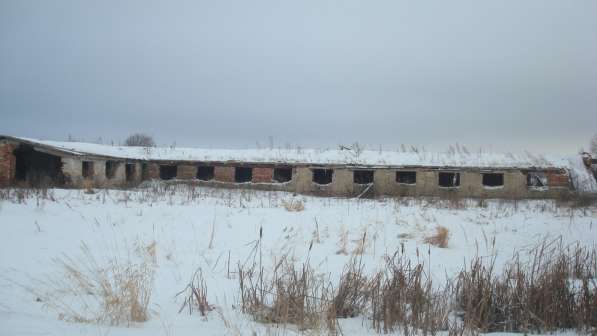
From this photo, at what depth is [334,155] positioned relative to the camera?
23.5 meters

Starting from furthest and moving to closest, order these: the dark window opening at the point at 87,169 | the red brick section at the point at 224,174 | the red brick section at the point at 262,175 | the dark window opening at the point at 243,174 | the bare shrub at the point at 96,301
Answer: the dark window opening at the point at 243,174, the red brick section at the point at 224,174, the red brick section at the point at 262,175, the dark window opening at the point at 87,169, the bare shrub at the point at 96,301

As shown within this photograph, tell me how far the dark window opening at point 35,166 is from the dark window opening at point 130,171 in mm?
3340

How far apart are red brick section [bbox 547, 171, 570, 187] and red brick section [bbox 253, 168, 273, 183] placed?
1545cm

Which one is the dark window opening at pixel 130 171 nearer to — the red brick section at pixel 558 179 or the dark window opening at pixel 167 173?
the dark window opening at pixel 167 173

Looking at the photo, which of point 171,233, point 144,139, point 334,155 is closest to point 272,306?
point 171,233

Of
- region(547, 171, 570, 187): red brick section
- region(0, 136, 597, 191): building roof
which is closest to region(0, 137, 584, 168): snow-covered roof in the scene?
region(0, 136, 597, 191): building roof

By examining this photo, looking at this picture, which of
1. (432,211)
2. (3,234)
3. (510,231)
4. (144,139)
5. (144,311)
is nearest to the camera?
(144,311)

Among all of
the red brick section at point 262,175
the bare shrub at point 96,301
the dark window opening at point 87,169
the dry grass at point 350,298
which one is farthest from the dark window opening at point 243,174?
the dry grass at point 350,298

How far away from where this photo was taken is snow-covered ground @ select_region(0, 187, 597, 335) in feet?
11.7

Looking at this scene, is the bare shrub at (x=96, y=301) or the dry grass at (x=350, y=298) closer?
the bare shrub at (x=96, y=301)

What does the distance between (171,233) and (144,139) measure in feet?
168

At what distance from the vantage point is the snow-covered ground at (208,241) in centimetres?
358

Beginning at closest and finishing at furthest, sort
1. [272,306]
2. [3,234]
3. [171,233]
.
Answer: [272,306], [3,234], [171,233]

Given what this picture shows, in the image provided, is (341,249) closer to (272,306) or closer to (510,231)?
(272,306)
